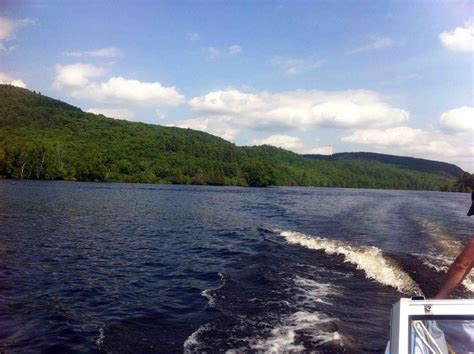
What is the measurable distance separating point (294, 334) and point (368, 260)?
9.05 meters

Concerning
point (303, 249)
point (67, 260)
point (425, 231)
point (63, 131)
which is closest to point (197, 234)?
point (303, 249)

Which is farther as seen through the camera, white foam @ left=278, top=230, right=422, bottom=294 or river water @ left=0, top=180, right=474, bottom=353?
white foam @ left=278, top=230, right=422, bottom=294

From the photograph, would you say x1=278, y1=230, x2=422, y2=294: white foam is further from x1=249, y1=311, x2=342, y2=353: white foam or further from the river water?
x1=249, y1=311, x2=342, y2=353: white foam

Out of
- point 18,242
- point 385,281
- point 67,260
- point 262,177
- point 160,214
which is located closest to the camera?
point 385,281

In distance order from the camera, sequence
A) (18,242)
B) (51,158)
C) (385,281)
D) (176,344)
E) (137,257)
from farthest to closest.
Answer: (51,158) → (18,242) → (137,257) → (385,281) → (176,344)

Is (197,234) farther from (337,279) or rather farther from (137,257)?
(337,279)

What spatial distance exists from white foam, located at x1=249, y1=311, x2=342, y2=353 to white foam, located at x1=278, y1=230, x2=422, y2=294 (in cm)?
456

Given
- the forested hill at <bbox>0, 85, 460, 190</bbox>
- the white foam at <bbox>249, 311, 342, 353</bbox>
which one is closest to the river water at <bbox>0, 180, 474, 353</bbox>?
the white foam at <bbox>249, 311, 342, 353</bbox>

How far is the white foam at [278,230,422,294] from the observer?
1455 centimetres

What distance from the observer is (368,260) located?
1775 cm

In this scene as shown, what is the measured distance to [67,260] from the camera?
17297mm

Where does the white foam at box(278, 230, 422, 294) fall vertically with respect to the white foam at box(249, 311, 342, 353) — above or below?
above

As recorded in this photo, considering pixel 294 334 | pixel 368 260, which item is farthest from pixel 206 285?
pixel 368 260

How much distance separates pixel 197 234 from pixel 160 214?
12.5 meters
